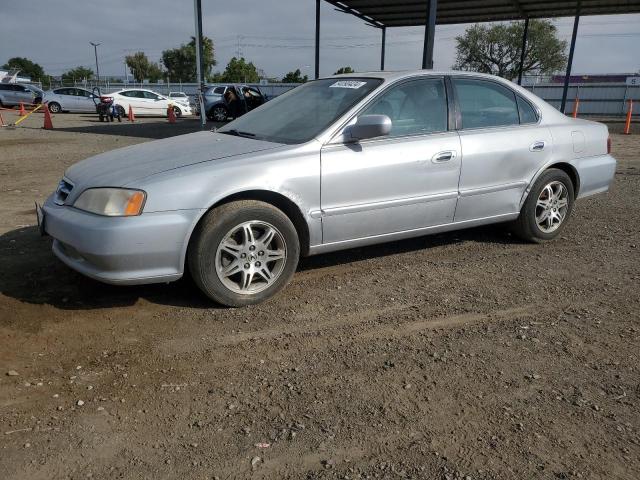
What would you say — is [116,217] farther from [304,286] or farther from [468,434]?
[468,434]

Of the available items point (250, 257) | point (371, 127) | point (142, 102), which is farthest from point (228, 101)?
point (250, 257)

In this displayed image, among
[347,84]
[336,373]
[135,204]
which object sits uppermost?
[347,84]

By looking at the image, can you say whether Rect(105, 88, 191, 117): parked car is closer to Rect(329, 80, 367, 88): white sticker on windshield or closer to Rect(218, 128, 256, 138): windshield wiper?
Rect(218, 128, 256, 138): windshield wiper

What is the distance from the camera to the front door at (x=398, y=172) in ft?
12.2

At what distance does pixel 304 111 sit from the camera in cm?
421

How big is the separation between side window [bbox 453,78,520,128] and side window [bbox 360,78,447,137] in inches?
7.8

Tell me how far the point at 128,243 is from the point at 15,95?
3136 cm

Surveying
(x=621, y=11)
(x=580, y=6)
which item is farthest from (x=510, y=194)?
(x=621, y=11)

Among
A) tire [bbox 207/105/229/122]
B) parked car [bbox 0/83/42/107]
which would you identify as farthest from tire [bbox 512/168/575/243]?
parked car [bbox 0/83/42/107]

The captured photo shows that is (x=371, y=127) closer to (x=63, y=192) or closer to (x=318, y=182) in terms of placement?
(x=318, y=182)

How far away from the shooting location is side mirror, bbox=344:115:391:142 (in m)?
3.65

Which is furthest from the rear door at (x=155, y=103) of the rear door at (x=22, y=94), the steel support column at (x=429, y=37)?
the steel support column at (x=429, y=37)

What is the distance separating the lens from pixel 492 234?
5359 mm

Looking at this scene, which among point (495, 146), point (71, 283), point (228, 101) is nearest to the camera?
point (71, 283)
